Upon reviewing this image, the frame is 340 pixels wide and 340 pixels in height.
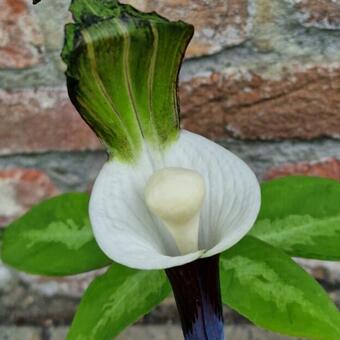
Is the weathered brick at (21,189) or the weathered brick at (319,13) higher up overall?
the weathered brick at (319,13)

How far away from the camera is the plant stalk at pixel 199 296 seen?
1.29 ft

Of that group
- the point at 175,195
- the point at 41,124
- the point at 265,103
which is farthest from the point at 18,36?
the point at 175,195

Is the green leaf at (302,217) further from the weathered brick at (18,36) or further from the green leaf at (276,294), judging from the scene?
the weathered brick at (18,36)

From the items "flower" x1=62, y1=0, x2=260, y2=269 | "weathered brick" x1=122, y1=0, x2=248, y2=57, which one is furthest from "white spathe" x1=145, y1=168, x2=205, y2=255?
"weathered brick" x1=122, y1=0, x2=248, y2=57

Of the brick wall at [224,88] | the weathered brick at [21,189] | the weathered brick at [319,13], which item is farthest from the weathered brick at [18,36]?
the weathered brick at [319,13]

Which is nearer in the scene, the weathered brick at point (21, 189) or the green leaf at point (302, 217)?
the green leaf at point (302, 217)

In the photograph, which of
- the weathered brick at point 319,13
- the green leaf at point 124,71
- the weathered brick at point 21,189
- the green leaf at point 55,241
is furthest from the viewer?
the weathered brick at point 21,189

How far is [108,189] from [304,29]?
0.28 metres

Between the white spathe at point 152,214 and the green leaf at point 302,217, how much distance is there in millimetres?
53

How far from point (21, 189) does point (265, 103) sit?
0.26 m

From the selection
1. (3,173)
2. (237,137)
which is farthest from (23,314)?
(237,137)

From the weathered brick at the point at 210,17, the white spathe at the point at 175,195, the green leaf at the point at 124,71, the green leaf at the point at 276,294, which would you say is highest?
the green leaf at the point at 124,71

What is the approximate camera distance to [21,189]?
74 cm

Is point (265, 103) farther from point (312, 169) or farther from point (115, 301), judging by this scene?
point (115, 301)
